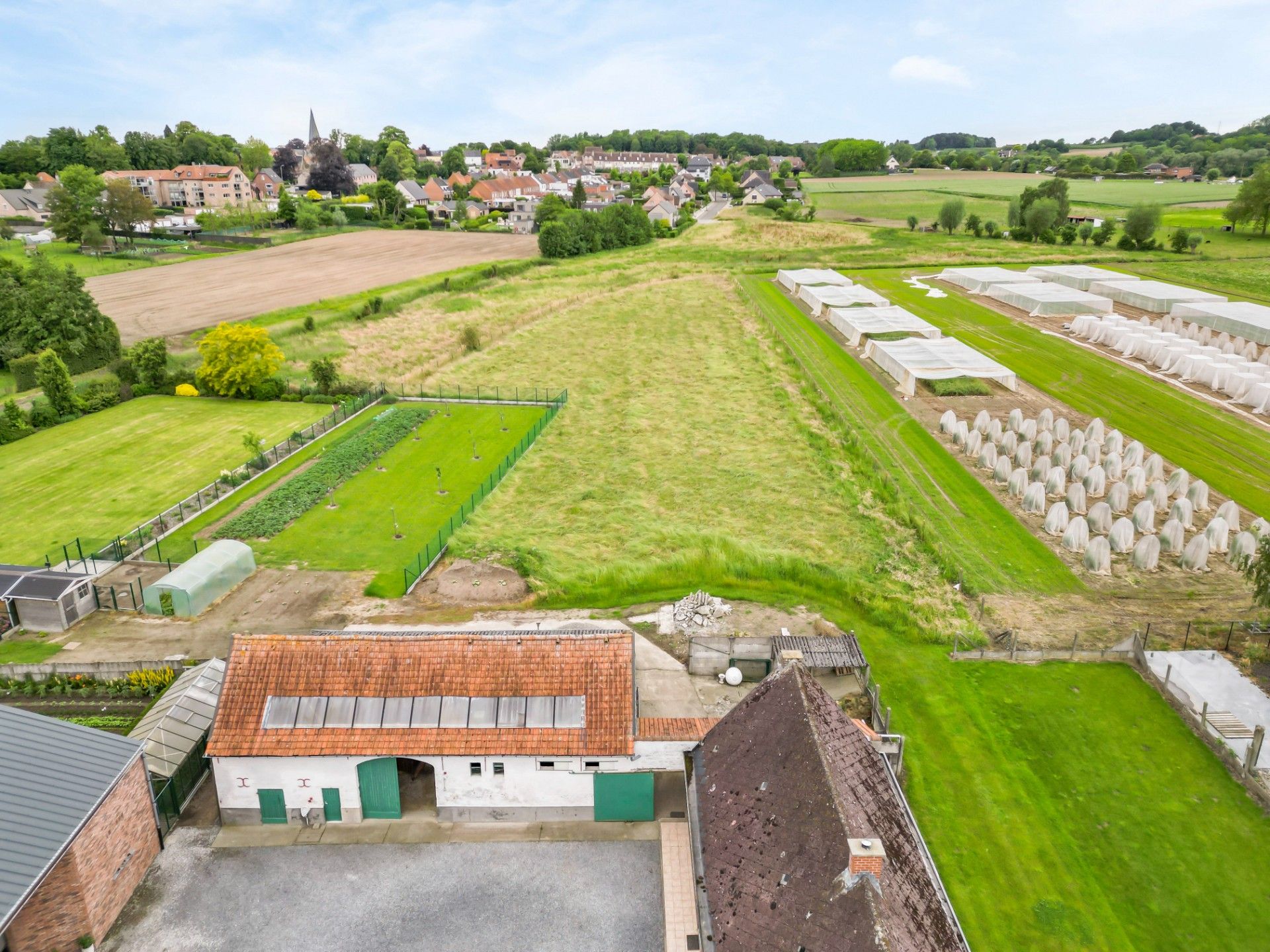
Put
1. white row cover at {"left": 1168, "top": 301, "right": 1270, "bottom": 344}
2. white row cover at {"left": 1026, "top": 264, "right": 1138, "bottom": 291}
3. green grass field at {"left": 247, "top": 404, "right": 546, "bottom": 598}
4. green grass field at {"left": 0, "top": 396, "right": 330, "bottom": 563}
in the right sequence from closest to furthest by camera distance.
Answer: green grass field at {"left": 247, "top": 404, "right": 546, "bottom": 598}, green grass field at {"left": 0, "top": 396, "right": 330, "bottom": 563}, white row cover at {"left": 1168, "top": 301, "right": 1270, "bottom": 344}, white row cover at {"left": 1026, "top": 264, "right": 1138, "bottom": 291}

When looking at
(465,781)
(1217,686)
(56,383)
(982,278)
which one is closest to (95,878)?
(465,781)

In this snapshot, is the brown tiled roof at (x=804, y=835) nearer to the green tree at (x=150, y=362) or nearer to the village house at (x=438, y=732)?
the village house at (x=438, y=732)

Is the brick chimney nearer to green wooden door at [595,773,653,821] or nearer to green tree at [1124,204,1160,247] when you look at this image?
green wooden door at [595,773,653,821]

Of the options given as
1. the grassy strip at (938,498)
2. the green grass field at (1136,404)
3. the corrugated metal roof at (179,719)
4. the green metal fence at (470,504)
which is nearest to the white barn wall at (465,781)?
the corrugated metal roof at (179,719)

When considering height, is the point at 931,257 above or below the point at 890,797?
above

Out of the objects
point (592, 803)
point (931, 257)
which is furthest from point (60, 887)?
point (931, 257)

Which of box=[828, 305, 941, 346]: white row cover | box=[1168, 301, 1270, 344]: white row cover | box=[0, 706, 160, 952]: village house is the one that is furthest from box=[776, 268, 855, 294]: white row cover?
box=[0, 706, 160, 952]: village house

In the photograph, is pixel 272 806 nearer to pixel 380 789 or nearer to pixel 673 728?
pixel 380 789

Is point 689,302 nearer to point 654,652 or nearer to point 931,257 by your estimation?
point 931,257
